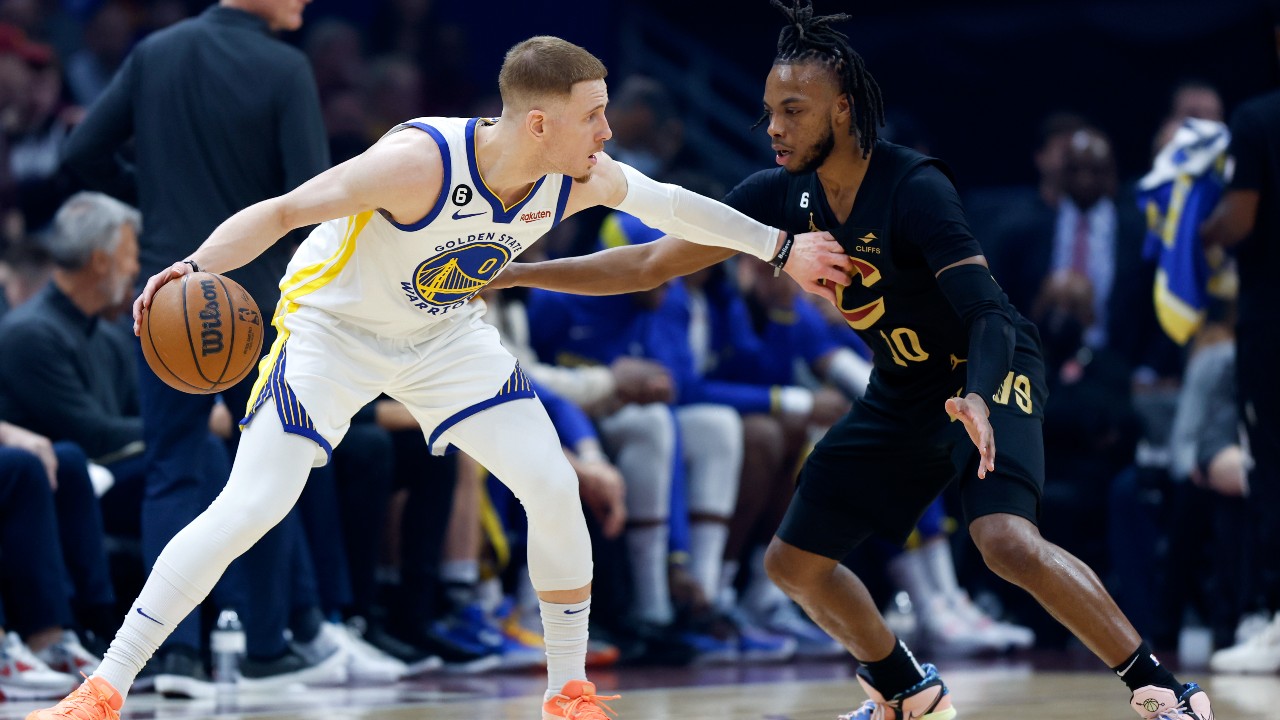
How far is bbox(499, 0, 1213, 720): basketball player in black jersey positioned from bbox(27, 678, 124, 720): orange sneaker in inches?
63.5

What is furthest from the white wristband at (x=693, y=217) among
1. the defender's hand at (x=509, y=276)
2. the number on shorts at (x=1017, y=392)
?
the number on shorts at (x=1017, y=392)

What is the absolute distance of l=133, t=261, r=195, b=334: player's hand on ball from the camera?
367 cm

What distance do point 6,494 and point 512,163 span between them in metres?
2.43

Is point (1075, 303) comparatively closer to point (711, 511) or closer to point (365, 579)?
point (711, 511)

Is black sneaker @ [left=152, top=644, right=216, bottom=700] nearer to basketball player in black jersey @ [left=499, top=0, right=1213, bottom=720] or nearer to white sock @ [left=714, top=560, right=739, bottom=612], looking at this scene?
basketball player in black jersey @ [left=499, top=0, right=1213, bottom=720]

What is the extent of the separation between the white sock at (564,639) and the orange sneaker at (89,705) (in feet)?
3.72

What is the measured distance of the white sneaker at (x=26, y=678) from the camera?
206 inches

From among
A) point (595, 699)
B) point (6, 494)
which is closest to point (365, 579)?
point (6, 494)

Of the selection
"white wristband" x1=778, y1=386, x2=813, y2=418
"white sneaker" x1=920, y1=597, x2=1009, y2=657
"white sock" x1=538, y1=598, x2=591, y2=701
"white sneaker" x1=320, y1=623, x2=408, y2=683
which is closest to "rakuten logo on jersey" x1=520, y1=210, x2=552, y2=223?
"white sock" x1=538, y1=598, x2=591, y2=701

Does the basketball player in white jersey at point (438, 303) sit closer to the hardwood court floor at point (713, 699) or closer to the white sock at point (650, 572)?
the hardwood court floor at point (713, 699)

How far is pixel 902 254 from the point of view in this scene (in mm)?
4305

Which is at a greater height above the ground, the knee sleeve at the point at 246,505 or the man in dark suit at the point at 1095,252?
the man in dark suit at the point at 1095,252

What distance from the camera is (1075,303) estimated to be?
841cm

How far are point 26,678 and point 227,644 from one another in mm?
680
